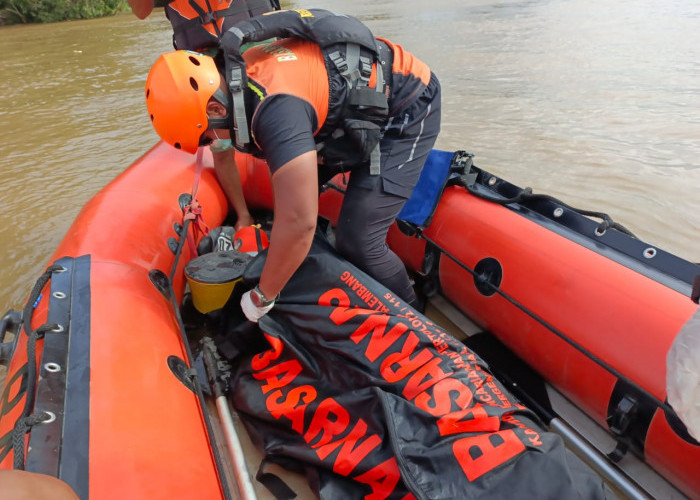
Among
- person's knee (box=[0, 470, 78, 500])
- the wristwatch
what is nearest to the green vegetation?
the wristwatch

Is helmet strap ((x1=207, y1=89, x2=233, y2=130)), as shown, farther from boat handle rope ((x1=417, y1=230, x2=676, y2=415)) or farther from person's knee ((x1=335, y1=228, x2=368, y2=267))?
boat handle rope ((x1=417, y1=230, x2=676, y2=415))

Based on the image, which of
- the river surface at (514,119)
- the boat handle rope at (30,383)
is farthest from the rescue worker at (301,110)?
the river surface at (514,119)

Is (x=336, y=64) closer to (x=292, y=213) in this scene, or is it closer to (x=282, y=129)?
(x=282, y=129)

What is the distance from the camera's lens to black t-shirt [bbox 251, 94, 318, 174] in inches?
47.1

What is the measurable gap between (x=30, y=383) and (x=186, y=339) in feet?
1.71

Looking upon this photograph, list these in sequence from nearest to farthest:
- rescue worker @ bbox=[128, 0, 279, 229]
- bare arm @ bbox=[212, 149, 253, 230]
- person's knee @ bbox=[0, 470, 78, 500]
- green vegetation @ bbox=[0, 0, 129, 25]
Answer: person's knee @ bbox=[0, 470, 78, 500], rescue worker @ bbox=[128, 0, 279, 229], bare arm @ bbox=[212, 149, 253, 230], green vegetation @ bbox=[0, 0, 129, 25]

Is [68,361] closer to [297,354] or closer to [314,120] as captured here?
[297,354]

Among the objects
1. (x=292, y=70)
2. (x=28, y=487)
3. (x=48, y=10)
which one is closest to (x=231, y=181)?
(x=292, y=70)

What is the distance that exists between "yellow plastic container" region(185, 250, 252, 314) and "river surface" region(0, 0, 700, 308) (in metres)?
0.40

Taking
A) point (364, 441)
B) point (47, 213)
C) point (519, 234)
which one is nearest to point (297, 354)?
point (364, 441)

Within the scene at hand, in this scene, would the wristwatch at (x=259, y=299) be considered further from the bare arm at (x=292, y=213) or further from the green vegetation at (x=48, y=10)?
the green vegetation at (x=48, y=10)

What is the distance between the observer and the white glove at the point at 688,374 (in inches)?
34.2

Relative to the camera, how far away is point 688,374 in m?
0.89

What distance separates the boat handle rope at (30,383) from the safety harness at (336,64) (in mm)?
760
